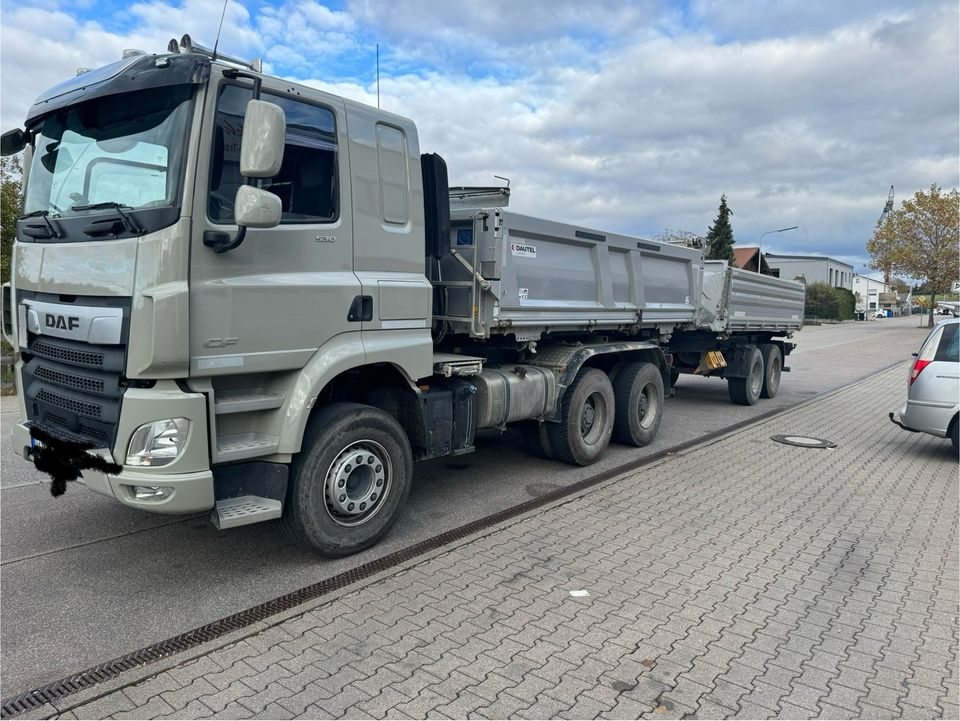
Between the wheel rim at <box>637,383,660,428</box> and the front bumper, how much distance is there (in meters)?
5.67

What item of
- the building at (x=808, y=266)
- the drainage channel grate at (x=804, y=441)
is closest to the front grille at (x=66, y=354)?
the drainage channel grate at (x=804, y=441)

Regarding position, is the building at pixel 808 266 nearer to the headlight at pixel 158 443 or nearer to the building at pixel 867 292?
the building at pixel 867 292

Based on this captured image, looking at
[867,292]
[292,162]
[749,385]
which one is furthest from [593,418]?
[867,292]

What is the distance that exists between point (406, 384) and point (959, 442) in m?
6.53

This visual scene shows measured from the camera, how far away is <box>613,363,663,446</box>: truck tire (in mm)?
7812

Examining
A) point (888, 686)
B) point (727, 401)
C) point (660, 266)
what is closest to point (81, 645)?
point (888, 686)

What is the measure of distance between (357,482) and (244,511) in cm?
89

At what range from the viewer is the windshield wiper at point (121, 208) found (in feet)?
12.1

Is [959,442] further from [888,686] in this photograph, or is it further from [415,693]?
[415,693]

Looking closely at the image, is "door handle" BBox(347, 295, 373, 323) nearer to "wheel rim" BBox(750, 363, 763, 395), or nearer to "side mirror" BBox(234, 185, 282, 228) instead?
"side mirror" BBox(234, 185, 282, 228)

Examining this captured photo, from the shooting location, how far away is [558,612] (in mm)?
3859

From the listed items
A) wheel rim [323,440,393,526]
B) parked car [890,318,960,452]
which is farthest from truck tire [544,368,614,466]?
parked car [890,318,960,452]

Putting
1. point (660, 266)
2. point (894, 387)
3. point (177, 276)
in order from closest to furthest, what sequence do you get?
point (177, 276) → point (660, 266) → point (894, 387)

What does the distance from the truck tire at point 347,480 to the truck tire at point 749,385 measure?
8335 mm
